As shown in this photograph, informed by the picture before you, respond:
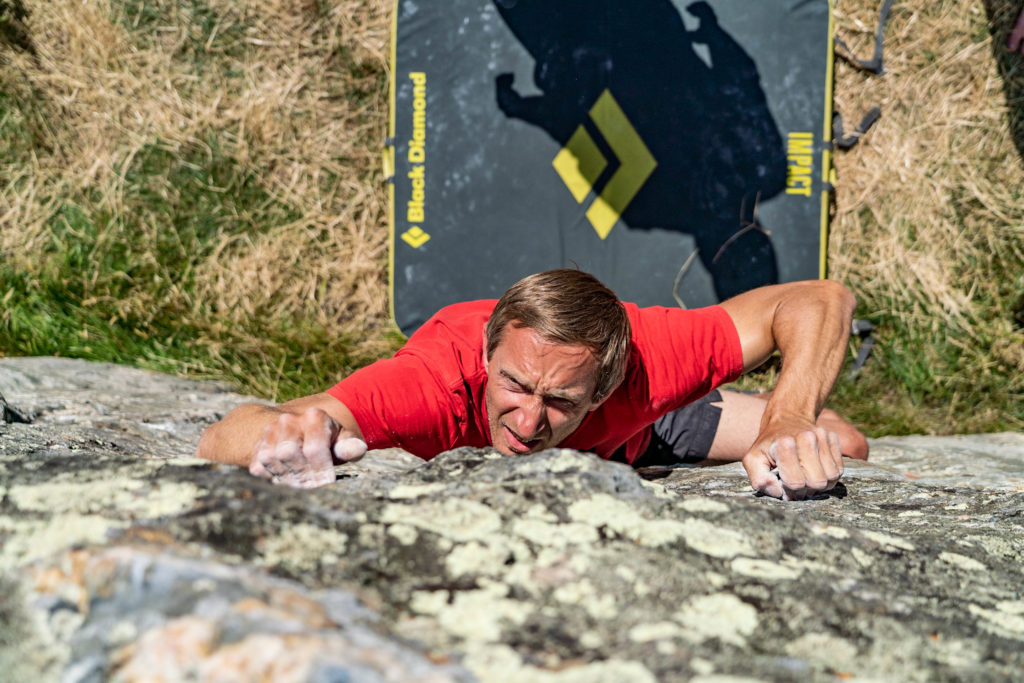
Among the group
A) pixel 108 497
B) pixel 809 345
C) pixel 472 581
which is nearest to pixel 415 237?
pixel 809 345

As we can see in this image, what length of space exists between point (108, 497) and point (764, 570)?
0.75 m

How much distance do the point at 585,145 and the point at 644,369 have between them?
66.7 inches

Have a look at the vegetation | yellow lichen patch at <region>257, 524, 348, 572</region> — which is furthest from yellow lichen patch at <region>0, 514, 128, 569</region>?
the vegetation

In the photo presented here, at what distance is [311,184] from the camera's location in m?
3.82

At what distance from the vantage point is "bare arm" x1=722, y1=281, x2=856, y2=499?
1.56m

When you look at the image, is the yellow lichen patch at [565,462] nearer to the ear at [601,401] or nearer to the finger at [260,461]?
the finger at [260,461]

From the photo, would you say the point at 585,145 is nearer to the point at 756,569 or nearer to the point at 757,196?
the point at 757,196

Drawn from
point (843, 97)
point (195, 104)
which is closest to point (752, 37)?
point (843, 97)

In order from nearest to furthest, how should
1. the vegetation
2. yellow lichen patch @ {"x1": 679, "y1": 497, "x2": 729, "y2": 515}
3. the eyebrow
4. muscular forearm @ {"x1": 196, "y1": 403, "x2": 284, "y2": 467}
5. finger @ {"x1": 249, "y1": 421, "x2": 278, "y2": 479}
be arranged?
1. yellow lichen patch @ {"x1": 679, "y1": 497, "x2": 729, "y2": 515}
2. finger @ {"x1": 249, "y1": 421, "x2": 278, "y2": 479}
3. muscular forearm @ {"x1": 196, "y1": 403, "x2": 284, "y2": 467}
4. the eyebrow
5. the vegetation

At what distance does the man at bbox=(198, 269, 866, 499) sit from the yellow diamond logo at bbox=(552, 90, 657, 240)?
4.12 ft

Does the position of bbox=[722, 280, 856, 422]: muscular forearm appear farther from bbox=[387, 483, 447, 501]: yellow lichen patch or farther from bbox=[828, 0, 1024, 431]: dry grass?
bbox=[828, 0, 1024, 431]: dry grass

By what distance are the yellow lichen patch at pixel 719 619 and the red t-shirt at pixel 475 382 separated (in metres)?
1.10

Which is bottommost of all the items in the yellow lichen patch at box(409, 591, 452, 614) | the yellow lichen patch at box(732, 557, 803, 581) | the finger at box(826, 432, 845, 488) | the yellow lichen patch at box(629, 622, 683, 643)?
the finger at box(826, 432, 845, 488)

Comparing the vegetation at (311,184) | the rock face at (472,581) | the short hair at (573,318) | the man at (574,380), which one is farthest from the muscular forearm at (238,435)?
the vegetation at (311,184)
